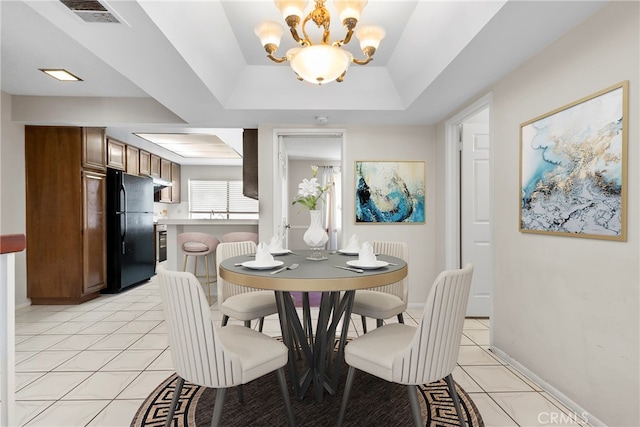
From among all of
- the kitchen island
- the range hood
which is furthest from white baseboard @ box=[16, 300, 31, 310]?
the range hood

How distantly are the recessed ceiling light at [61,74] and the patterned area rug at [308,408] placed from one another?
2.94 meters

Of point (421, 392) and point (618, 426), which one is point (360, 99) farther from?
point (618, 426)

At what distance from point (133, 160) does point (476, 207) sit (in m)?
5.06

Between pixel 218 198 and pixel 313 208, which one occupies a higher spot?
pixel 218 198

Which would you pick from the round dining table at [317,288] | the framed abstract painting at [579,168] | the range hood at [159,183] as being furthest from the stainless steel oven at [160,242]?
the framed abstract painting at [579,168]

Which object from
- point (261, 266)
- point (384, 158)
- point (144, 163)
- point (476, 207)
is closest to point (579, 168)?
point (476, 207)

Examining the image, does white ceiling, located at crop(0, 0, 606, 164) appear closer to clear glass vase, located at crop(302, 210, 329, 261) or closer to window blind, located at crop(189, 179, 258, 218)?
clear glass vase, located at crop(302, 210, 329, 261)

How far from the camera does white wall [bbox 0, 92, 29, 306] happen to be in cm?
363

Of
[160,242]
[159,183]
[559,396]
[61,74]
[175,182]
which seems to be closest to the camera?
[559,396]

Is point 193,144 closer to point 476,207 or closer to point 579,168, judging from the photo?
point 476,207

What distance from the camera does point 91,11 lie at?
5.56 ft

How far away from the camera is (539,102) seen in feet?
7.04

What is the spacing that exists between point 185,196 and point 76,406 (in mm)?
6517

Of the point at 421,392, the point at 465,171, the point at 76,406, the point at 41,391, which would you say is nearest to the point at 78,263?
the point at 41,391
